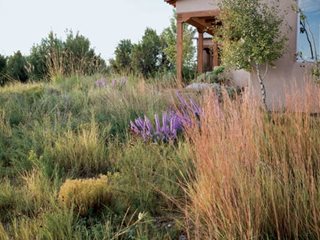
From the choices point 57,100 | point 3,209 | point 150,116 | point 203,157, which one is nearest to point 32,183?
point 3,209

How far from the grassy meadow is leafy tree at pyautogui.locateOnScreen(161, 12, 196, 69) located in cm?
1191

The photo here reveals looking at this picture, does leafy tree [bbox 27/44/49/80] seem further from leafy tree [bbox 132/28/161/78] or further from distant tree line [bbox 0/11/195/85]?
leafy tree [bbox 132/28/161/78]

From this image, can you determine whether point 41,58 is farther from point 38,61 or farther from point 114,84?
point 114,84

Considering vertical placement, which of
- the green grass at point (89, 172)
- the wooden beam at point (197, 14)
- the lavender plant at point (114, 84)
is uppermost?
the wooden beam at point (197, 14)

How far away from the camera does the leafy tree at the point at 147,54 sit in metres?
14.6

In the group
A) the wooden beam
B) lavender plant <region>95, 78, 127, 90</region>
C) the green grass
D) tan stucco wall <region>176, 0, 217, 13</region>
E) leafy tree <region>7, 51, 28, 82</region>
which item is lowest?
the green grass

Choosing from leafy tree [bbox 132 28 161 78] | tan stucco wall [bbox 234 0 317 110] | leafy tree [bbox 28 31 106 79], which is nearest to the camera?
tan stucco wall [bbox 234 0 317 110]

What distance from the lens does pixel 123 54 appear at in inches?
615

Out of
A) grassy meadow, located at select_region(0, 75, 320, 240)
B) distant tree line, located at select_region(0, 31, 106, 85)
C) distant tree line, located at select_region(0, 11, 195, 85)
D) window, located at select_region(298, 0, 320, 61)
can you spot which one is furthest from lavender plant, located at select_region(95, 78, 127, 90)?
grassy meadow, located at select_region(0, 75, 320, 240)

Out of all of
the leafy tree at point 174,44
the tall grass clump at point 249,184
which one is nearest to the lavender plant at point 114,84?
the tall grass clump at point 249,184

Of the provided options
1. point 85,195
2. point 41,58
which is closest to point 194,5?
point 41,58

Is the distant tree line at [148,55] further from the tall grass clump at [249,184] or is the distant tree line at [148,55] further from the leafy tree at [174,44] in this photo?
the tall grass clump at [249,184]

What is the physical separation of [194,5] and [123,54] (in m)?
5.31

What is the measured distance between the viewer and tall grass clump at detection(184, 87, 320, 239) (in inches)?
74.0
